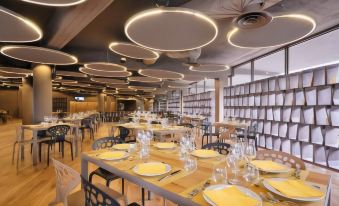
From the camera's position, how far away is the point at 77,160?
14.8ft

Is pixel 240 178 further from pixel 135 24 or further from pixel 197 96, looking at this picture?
pixel 197 96

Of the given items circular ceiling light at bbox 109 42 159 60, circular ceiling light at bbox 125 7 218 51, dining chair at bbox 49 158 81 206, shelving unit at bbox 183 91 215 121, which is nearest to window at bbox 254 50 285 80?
shelving unit at bbox 183 91 215 121

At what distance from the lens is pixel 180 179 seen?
1.28 m

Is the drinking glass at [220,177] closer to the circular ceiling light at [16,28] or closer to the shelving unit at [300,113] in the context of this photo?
the circular ceiling light at [16,28]

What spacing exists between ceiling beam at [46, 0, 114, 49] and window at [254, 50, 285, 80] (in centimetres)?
529

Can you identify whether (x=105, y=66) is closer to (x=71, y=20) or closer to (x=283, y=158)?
(x=71, y=20)

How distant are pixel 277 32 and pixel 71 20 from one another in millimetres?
3747

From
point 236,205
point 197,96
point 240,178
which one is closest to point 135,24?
point 240,178

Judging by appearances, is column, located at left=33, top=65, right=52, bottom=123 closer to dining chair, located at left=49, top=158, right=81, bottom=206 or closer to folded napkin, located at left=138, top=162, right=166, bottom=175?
dining chair, located at left=49, top=158, right=81, bottom=206

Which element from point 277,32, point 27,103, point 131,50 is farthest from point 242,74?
point 27,103

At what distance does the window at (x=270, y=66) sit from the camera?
5.86 m

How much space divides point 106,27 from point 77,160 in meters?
3.33

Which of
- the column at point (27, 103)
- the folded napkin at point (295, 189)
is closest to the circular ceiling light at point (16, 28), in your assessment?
the folded napkin at point (295, 189)

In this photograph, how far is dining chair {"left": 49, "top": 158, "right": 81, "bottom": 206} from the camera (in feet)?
4.30
